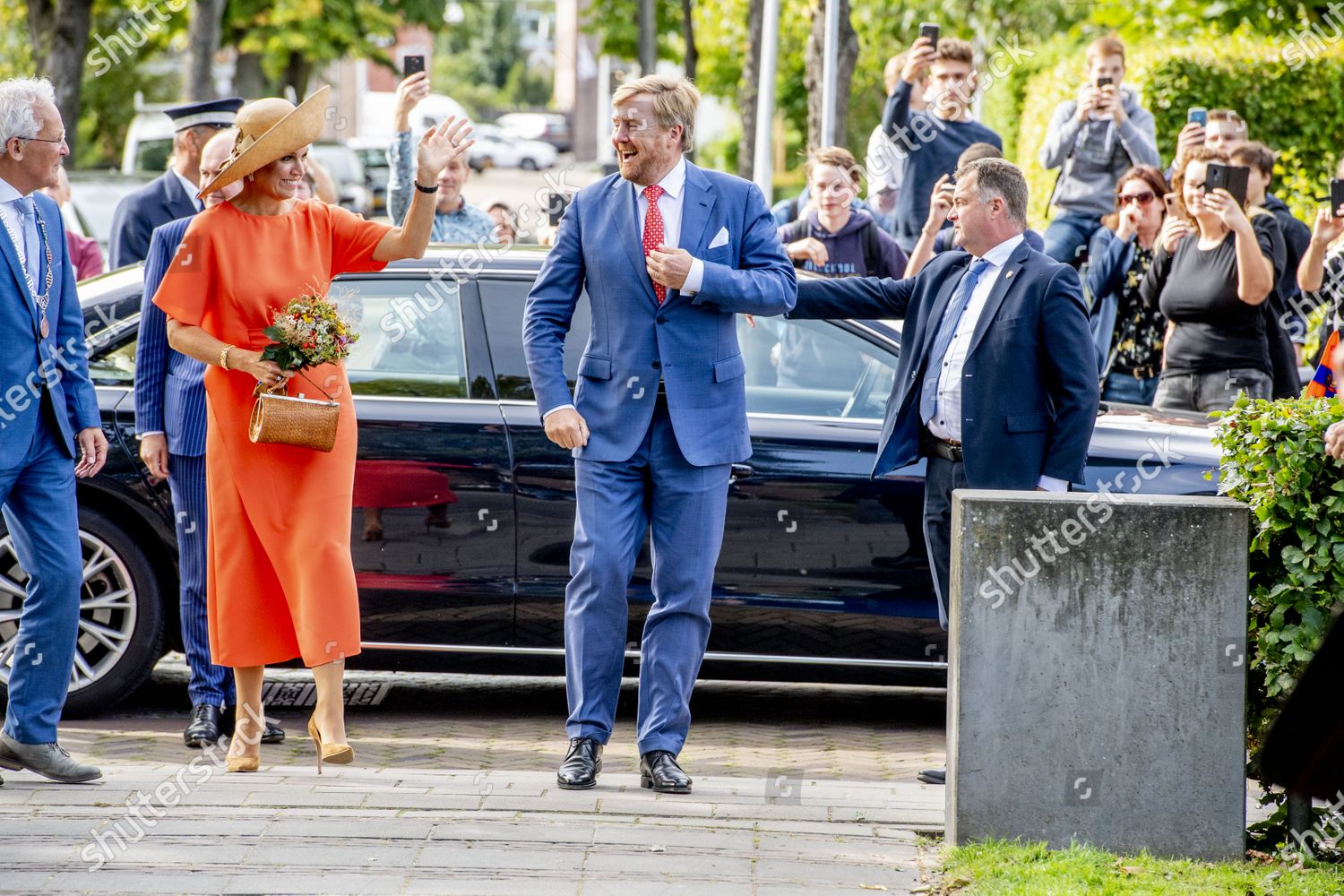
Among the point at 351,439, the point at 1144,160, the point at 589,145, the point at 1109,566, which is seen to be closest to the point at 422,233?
the point at 351,439

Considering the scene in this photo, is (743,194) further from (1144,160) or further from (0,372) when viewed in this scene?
(1144,160)

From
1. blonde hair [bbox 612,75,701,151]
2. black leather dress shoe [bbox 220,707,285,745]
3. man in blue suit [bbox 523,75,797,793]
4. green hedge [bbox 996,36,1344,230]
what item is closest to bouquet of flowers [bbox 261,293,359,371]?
man in blue suit [bbox 523,75,797,793]

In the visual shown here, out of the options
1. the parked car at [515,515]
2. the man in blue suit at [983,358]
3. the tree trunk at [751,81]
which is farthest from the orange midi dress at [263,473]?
the tree trunk at [751,81]

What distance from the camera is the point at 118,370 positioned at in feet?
21.0

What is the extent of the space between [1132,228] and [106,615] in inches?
202

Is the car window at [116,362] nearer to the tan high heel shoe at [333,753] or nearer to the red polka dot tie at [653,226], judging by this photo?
the tan high heel shoe at [333,753]

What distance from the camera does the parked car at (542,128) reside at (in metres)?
84.2

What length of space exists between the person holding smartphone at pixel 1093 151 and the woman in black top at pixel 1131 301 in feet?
3.93

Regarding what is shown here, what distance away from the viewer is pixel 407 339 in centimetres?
642

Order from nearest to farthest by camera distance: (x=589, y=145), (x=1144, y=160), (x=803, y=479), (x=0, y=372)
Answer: (x=0, y=372)
(x=803, y=479)
(x=1144, y=160)
(x=589, y=145)

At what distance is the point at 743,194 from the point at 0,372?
89.3 inches

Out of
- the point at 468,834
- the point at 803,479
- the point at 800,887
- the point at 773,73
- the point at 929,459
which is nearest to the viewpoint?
the point at 800,887

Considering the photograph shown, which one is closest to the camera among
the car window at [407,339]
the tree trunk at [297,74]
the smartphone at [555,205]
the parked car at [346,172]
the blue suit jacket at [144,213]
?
the car window at [407,339]

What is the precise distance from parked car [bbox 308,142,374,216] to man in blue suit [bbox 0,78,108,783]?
23.6 m
